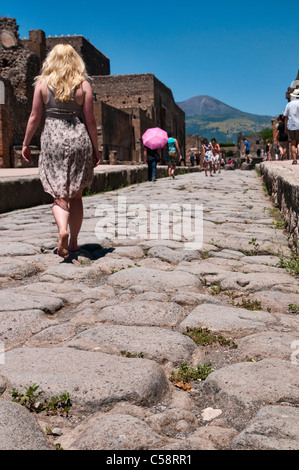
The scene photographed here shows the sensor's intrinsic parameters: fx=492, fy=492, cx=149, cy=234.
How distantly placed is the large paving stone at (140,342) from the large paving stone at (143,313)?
119mm

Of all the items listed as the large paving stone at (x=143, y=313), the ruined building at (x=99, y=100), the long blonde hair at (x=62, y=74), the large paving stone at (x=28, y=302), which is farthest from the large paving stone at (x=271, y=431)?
the ruined building at (x=99, y=100)

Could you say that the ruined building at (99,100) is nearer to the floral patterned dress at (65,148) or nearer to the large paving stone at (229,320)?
the floral patterned dress at (65,148)

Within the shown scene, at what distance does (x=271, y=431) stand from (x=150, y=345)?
2.56 ft

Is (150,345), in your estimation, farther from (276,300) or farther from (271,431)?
(276,300)

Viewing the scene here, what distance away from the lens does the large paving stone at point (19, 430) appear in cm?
141

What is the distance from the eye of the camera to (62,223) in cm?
369

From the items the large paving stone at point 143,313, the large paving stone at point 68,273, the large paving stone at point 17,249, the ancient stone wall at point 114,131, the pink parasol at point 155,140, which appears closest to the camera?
the large paving stone at point 143,313

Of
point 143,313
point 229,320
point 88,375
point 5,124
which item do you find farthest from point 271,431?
point 5,124

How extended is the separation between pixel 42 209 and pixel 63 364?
560cm

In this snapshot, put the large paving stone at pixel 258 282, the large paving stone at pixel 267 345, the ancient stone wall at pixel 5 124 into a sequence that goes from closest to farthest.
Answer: the large paving stone at pixel 267 345
the large paving stone at pixel 258 282
the ancient stone wall at pixel 5 124

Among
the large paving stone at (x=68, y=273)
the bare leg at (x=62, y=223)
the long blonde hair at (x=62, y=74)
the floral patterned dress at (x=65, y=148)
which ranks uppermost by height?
the long blonde hair at (x=62, y=74)

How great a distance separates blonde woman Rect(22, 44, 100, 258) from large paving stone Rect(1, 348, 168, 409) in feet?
5.69

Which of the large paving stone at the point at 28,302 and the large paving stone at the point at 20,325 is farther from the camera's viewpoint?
the large paving stone at the point at 28,302

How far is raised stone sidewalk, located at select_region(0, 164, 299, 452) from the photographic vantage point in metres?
1.50
